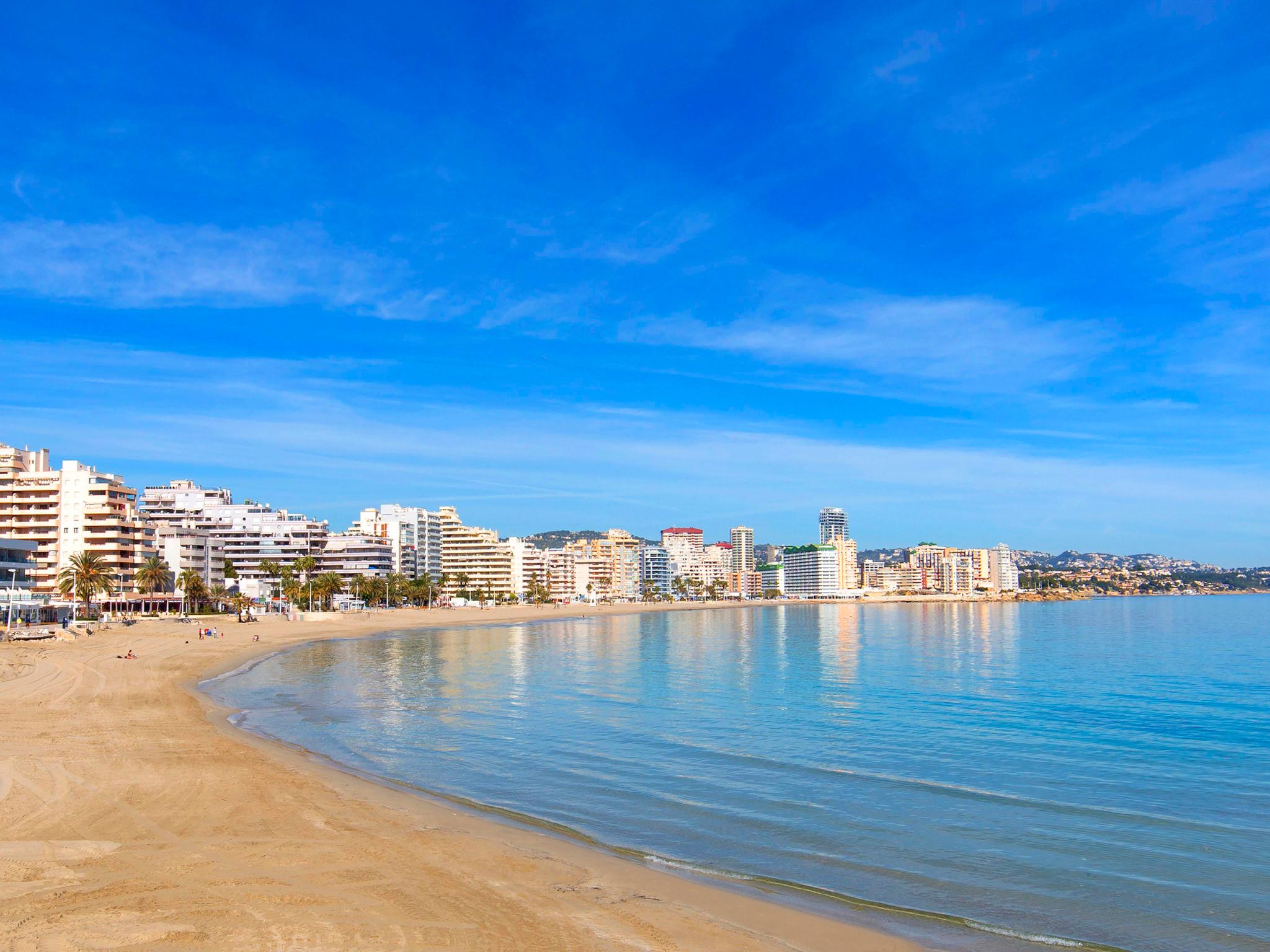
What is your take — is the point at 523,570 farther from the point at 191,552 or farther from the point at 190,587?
the point at 190,587

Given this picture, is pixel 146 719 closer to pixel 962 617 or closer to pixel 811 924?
pixel 811 924

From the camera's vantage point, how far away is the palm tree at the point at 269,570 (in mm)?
137125

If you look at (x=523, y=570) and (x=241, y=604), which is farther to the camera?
(x=523, y=570)

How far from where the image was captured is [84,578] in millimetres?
79188

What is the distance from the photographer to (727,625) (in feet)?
378

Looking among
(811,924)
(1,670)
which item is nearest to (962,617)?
(1,670)

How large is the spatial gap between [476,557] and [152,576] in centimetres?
9904

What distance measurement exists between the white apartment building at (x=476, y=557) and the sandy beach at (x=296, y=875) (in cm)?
17218

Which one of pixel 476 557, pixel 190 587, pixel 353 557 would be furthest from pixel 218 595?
pixel 476 557

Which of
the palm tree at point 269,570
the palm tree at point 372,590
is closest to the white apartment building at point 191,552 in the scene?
the palm tree at point 269,570

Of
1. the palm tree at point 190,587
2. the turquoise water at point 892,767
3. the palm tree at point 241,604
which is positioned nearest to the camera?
the turquoise water at point 892,767

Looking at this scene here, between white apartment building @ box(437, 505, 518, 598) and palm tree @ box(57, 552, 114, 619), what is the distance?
3921 inches

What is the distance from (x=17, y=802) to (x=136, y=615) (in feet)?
298

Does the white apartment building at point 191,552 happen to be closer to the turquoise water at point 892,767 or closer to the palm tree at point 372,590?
the palm tree at point 372,590
